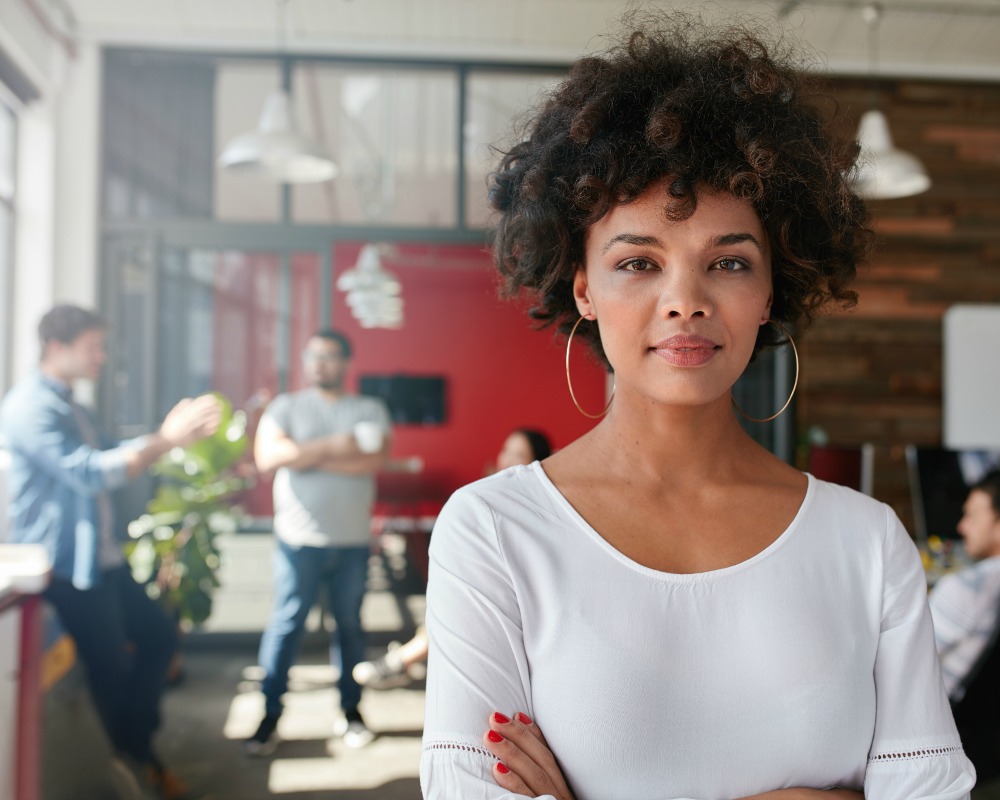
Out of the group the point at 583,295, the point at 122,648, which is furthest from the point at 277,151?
the point at 583,295

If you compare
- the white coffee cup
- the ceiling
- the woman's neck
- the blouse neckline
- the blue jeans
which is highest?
the ceiling

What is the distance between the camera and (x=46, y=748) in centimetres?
357

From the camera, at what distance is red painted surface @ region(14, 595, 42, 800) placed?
2.67m

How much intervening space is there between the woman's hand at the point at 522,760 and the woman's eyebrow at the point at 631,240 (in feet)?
1.82

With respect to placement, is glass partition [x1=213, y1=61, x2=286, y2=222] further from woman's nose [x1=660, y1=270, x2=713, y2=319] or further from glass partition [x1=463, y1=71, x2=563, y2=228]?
woman's nose [x1=660, y1=270, x2=713, y2=319]

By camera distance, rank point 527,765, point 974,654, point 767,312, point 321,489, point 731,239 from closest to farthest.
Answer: point 527,765 → point 731,239 → point 767,312 → point 974,654 → point 321,489

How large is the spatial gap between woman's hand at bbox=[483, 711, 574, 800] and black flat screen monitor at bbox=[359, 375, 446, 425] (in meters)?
5.69

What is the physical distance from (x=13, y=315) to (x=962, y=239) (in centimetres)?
520

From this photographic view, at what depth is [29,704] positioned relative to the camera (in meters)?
2.69

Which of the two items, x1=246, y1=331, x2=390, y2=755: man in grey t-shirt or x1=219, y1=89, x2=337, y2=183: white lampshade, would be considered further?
x1=246, y1=331, x2=390, y2=755: man in grey t-shirt

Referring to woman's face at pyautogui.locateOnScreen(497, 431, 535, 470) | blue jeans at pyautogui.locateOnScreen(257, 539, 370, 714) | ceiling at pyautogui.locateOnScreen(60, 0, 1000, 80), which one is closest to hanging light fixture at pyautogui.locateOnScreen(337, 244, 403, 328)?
ceiling at pyautogui.locateOnScreen(60, 0, 1000, 80)

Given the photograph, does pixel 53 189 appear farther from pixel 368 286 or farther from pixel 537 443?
pixel 537 443

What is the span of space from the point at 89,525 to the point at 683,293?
278cm

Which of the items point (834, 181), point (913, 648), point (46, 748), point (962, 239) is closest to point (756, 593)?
point (913, 648)
